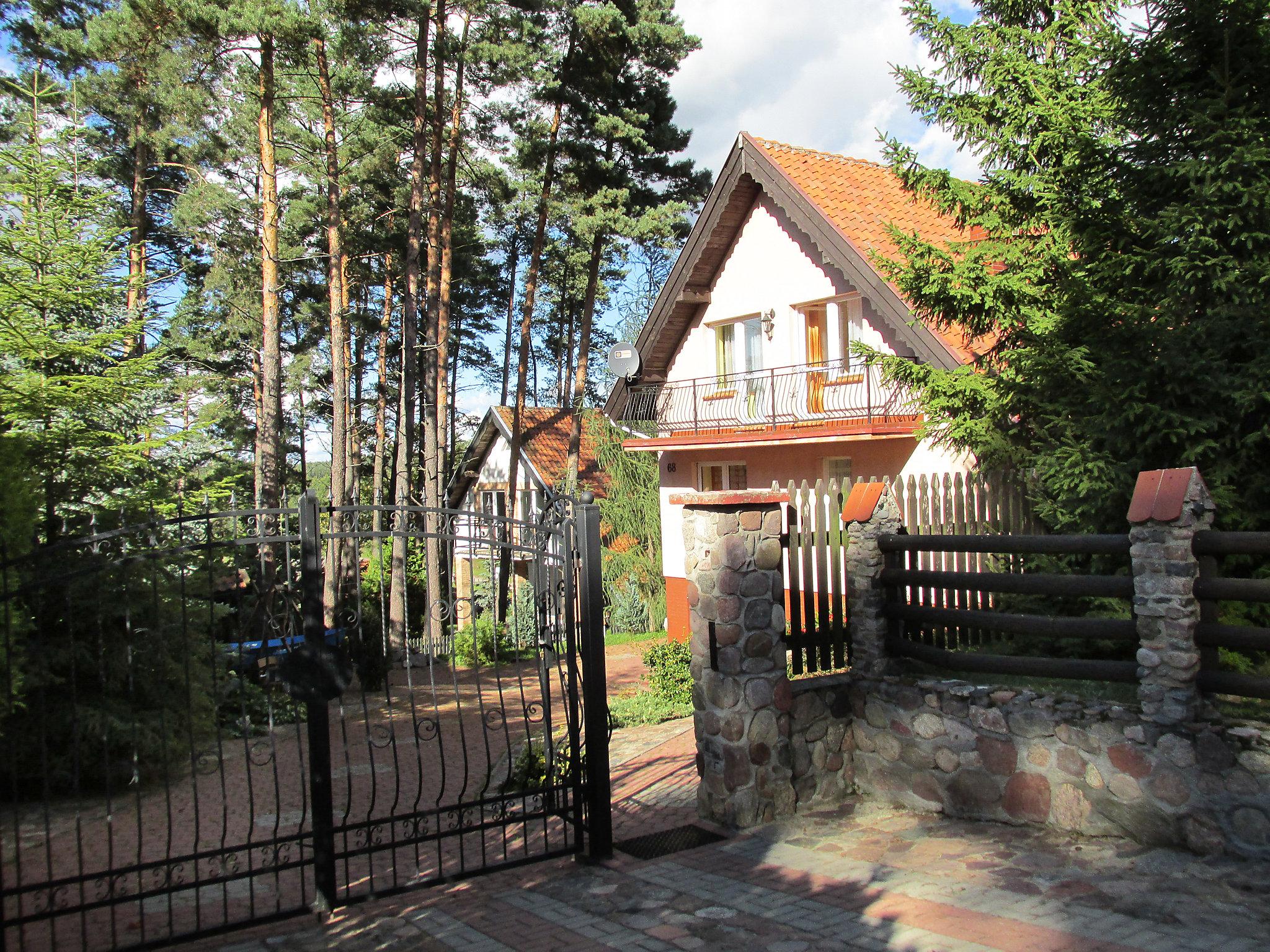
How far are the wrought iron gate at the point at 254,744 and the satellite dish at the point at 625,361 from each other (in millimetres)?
8206

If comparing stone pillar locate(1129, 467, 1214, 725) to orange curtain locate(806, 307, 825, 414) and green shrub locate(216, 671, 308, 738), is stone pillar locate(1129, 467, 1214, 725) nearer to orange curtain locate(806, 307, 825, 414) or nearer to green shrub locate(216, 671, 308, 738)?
green shrub locate(216, 671, 308, 738)

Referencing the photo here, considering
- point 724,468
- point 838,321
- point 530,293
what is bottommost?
point 724,468

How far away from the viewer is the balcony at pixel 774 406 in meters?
15.0

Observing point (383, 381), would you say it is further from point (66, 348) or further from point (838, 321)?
point (66, 348)

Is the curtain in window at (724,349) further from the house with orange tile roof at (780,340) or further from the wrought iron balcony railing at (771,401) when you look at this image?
the wrought iron balcony railing at (771,401)

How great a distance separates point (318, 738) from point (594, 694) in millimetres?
1650

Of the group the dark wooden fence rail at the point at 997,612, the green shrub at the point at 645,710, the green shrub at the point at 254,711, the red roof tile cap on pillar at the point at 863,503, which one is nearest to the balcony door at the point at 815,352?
the green shrub at the point at 645,710

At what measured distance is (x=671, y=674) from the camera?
1345 centimetres

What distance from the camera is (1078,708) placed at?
5.55 m


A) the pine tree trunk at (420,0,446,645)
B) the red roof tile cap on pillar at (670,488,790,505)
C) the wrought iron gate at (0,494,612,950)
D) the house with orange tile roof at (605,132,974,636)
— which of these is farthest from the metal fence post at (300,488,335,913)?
the pine tree trunk at (420,0,446,645)

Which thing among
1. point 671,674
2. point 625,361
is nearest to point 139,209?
point 625,361

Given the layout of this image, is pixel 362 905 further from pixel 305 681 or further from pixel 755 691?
pixel 755 691

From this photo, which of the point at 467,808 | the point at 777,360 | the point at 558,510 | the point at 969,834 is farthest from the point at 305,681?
the point at 777,360

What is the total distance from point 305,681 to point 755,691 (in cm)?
283
